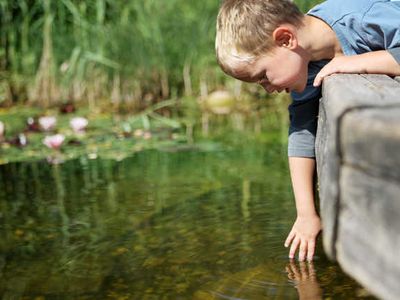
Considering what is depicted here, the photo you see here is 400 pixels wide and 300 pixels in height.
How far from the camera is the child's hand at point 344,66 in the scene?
193cm

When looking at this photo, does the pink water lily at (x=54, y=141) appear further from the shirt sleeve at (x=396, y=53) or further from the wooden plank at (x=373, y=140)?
the wooden plank at (x=373, y=140)

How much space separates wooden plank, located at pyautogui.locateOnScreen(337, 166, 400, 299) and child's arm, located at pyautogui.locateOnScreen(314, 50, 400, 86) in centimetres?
86

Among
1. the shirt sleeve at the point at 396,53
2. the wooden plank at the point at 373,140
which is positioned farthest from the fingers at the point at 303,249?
the wooden plank at the point at 373,140

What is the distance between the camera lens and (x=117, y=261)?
8.48 feet

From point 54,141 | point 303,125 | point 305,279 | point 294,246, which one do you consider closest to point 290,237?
point 294,246

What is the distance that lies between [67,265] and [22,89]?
420 centimetres

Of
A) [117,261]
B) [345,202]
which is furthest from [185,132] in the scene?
[345,202]

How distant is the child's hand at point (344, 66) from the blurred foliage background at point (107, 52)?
414 cm

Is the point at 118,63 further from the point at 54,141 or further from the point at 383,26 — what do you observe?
the point at 383,26

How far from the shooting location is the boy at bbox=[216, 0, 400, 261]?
202 cm

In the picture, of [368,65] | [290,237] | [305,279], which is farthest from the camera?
[290,237]

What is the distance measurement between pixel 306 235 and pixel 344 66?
2.18ft

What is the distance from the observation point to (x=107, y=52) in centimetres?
625

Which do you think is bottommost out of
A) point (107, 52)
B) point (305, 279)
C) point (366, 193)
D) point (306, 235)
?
point (305, 279)
